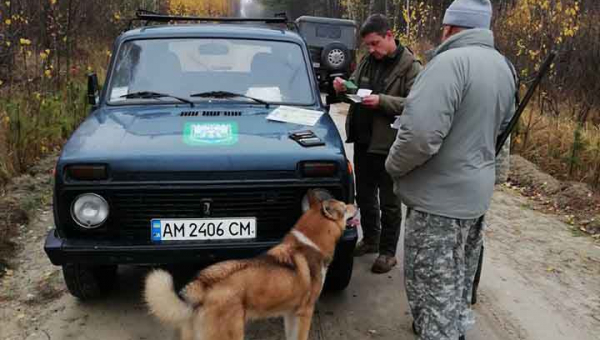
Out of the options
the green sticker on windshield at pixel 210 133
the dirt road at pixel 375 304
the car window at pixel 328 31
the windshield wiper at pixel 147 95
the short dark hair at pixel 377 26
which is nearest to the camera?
the green sticker on windshield at pixel 210 133

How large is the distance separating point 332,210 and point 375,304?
1.28 meters

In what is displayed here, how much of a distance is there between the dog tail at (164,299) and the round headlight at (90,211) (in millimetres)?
907

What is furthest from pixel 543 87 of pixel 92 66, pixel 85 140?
pixel 92 66

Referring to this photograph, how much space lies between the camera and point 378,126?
429 cm

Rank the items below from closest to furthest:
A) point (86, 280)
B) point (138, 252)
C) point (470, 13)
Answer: point (470, 13) → point (138, 252) → point (86, 280)

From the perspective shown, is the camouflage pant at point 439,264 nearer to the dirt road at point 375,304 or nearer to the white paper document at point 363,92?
the dirt road at point 375,304

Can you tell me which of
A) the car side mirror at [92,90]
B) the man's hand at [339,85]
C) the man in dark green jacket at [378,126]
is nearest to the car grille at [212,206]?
the man in dark green jacket at [378,126]

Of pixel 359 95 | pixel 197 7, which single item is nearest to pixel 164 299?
pixel 359 95

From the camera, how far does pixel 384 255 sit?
181 inches

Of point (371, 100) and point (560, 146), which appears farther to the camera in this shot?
point (560, 146)

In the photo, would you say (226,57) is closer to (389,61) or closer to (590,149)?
(389,61)

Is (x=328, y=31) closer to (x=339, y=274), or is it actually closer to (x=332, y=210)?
(x=339, y=274)

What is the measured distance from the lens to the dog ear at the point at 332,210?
3086 millimetres

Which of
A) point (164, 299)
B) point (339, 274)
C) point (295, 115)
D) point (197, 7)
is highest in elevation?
point (295, 115)
